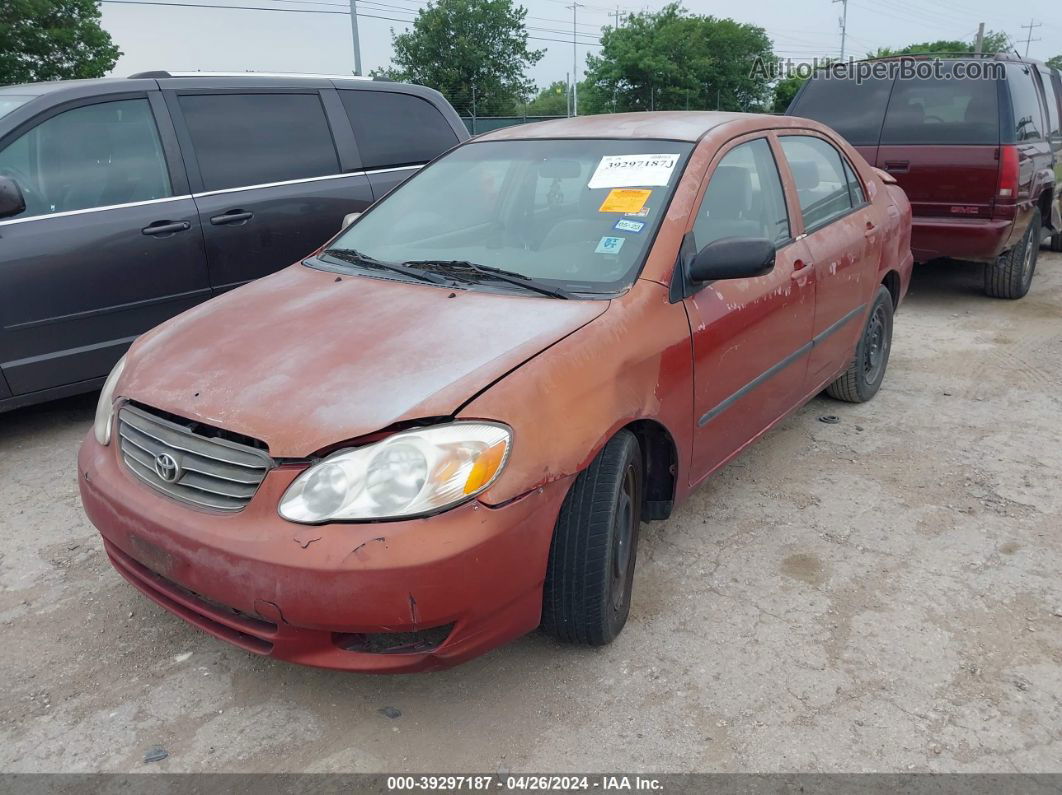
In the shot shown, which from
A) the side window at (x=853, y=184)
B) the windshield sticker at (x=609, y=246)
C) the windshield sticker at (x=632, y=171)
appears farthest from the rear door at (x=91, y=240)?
the side window at (x=853, y=184)

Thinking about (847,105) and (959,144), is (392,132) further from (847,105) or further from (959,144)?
(959,144)

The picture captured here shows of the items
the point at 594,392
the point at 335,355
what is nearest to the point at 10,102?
the point at 335,355

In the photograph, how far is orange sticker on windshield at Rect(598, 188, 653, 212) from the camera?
3.00m

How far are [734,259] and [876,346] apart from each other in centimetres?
240

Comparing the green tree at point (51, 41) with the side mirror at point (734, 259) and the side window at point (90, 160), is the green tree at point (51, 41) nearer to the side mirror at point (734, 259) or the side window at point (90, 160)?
the side window at point (90, 160)

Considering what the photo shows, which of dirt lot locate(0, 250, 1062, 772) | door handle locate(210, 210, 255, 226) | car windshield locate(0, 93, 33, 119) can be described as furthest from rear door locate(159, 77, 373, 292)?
dirt lot locate(0, 250, 1062, 772)

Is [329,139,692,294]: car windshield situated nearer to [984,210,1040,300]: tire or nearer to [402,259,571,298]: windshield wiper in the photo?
[402,259,571,298]: windshield wiper

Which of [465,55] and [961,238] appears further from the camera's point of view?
[465,55]

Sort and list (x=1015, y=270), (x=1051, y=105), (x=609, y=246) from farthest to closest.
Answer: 1. (x=1051, y=105)
2. (x=1015, y=270)
3. (x=609, y=246)

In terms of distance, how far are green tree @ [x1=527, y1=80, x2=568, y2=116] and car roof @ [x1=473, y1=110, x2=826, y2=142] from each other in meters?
61.9

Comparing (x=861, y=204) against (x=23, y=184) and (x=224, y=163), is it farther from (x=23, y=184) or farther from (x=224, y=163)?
(x=23, y=184)

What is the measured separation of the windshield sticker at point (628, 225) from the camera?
292 centimetres

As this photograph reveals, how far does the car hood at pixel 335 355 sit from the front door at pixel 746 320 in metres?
0.53

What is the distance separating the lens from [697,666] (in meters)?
2.57
